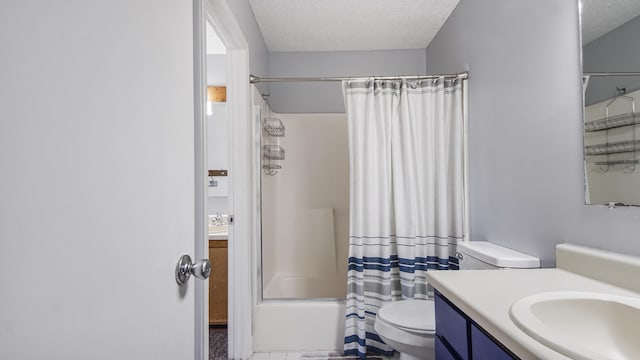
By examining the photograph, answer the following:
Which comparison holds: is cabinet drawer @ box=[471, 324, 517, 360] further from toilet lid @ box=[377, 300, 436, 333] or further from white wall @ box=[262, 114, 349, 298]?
white wall @ box=[262, 114, 349, 298]

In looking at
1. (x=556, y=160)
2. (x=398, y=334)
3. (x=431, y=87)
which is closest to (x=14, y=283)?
(x=398, y=334)

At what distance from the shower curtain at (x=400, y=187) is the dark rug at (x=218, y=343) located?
83 cm

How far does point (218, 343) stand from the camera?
7.61 ft

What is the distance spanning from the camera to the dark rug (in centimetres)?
214

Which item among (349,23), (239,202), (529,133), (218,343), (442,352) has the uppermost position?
(349,23)

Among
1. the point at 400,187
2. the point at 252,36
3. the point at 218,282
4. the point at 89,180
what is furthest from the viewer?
the point at 218,282

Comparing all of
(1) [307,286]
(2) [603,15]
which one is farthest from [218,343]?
(2) [603,15]

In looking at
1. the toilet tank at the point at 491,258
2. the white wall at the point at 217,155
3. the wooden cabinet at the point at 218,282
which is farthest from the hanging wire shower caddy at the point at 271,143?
the toilet tank at the point at 491,258

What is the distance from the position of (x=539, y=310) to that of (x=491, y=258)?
2.29 ft

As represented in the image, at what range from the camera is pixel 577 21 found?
1.21 meters

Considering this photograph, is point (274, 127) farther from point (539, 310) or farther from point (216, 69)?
point (539, 310)

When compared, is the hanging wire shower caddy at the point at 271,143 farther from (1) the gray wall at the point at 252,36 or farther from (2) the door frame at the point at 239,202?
(2) the door frame at the point at 239,202

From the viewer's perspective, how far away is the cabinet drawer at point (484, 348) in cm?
75

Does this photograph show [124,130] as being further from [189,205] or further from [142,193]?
[189,205]
